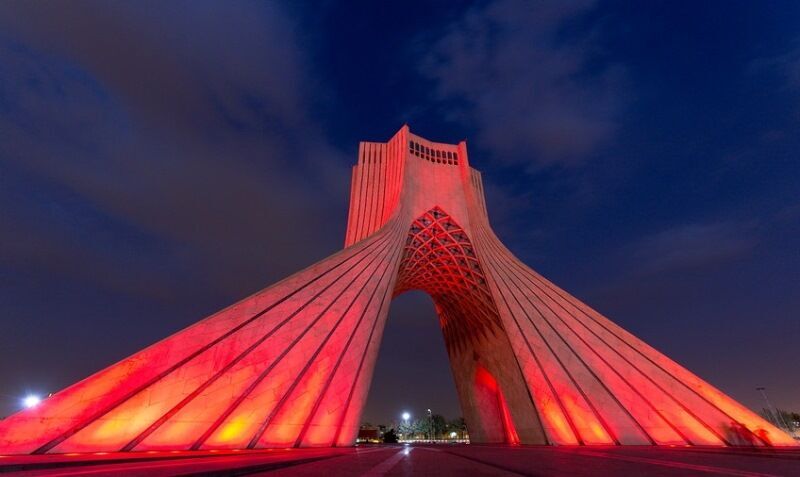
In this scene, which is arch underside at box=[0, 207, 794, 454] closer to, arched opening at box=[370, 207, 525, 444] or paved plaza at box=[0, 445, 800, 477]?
arched opening at box=[370, 207, 525, 444]

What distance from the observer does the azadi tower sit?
655 centimetres

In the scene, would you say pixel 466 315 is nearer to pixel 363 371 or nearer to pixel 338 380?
pixel 363 371

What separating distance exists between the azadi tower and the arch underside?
0.03m

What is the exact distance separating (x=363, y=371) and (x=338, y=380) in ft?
3.09

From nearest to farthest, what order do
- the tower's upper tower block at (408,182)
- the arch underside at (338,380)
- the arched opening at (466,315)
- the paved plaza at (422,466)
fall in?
the paved plaza at (422,466), the arch underside at (338,380), the arched opening at (466,315), the tower's upper tower block at (408,182)

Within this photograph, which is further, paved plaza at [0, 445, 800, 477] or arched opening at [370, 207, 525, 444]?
arched opening at [370, 207, 525, 444]

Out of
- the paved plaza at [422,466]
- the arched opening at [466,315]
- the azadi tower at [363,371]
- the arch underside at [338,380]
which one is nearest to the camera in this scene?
the paved plaza at [422,466]

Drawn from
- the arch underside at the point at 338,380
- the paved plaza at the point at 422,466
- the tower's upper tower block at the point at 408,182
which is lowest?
the paved plaza at the point at 422,466

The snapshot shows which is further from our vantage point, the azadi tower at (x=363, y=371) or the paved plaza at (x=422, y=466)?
the azadi tower at (x=363, y=371)

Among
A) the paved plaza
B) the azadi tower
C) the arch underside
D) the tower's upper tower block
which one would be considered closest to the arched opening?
the azadi tower

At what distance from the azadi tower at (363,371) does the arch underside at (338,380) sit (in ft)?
0.11

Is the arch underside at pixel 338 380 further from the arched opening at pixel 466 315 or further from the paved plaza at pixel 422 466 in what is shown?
the paved plaza at pixel 422 466

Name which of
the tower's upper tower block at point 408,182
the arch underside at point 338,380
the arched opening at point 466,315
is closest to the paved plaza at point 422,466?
the arch underside at point 338,380

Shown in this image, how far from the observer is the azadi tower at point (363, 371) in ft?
21.5
